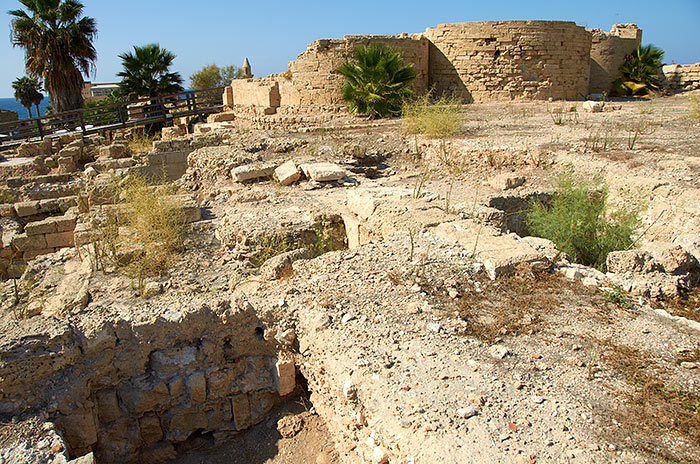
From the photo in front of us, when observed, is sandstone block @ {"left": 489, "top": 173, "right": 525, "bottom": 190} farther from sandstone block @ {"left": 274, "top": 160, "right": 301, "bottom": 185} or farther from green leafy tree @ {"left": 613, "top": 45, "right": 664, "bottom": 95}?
green leafy tree @ {"left": 613, "top": 45, "right": 664, "bottom": 95}

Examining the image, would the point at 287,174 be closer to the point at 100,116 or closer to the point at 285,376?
the point at 285,376

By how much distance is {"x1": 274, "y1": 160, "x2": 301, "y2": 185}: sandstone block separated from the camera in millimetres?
7406

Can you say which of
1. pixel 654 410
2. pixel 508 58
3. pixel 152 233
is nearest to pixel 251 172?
pixel 152 233

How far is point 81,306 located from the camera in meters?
4.34

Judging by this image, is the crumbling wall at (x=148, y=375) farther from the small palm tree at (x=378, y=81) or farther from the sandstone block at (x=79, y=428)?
the small palm tree at (x=378, y=81)

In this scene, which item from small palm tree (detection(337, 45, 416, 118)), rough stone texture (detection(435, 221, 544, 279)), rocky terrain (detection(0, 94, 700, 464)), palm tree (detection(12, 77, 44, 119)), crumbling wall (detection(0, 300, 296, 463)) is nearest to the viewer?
rocky terrain (detection(0, 94, 700, 464))

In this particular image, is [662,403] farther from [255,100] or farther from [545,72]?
[255,100]

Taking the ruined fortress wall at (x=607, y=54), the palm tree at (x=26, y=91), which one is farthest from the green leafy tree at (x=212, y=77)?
the ruined fortress wall at (x=607, y=54)

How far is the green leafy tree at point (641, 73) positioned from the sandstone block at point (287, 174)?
1641cm

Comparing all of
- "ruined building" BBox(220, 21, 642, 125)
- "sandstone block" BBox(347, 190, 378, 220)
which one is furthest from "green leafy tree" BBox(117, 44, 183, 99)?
"sandstone block" BBox(347, 190, 378, 220)

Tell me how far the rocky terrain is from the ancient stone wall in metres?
16.3

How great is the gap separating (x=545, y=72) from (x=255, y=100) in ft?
32.4

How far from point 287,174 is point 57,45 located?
15.7 meters

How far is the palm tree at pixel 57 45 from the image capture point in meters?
17.5
